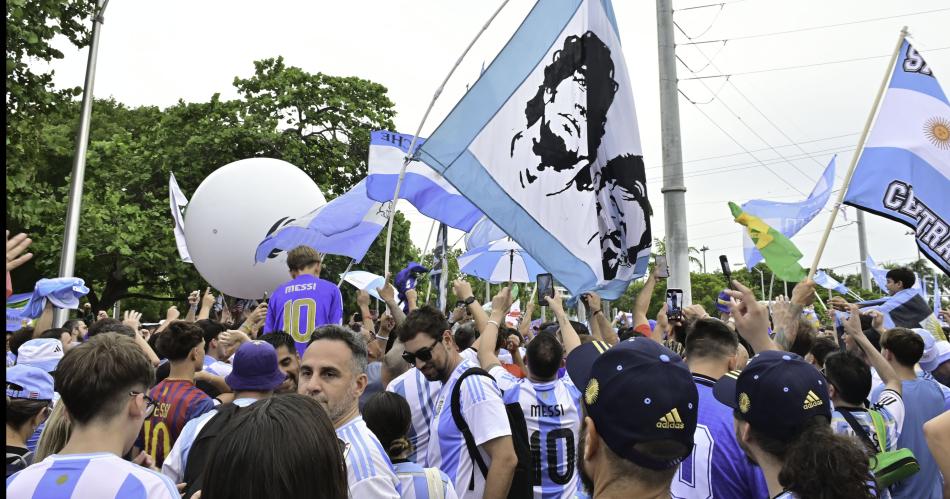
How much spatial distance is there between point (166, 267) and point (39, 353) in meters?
23.8

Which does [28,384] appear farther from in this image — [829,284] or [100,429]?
[829,284]

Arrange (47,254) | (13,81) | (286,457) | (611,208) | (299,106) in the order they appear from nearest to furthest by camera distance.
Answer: (286,457) < (611,208) < (13,81) < (47,254) < (299,106)

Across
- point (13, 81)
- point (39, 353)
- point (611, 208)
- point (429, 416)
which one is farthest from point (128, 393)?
point (13, 81)

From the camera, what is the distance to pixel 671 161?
13430mm

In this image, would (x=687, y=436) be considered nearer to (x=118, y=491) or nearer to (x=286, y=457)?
(x=286, y=457)

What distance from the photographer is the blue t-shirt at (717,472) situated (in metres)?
3.52

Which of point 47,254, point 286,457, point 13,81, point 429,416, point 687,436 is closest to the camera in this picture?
point 286,457

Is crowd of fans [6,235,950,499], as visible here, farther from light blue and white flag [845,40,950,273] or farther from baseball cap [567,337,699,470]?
light blue and white flag [845,40,950,273]

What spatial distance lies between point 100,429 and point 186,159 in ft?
89.7

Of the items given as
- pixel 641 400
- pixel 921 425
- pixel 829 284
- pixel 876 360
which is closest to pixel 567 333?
pixel 876 360

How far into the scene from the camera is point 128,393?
9.87 ft

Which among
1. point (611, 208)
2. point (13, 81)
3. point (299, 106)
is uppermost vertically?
point (299, 106)

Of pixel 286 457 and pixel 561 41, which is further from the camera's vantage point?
pixel 561 41

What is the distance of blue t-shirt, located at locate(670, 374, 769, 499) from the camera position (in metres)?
3.52
